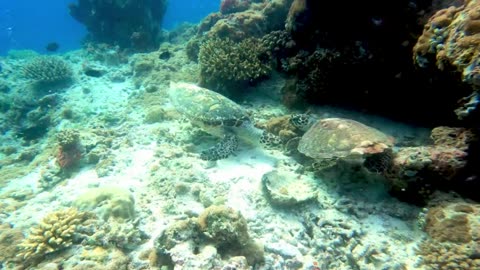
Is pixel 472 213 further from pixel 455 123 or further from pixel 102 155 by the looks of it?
pixel 102 155

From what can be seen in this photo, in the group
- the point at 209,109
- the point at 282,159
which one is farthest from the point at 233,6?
the point at 282,159

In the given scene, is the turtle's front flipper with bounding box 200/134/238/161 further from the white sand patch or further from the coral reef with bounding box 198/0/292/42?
the coral reef with bounding box 198/0/292/42

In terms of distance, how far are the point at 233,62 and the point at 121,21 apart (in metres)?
12.6

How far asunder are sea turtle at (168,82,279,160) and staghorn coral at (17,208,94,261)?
2.56 metres

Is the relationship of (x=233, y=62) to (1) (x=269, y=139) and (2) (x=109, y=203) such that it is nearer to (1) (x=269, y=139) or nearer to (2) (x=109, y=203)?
(1) (x=269, y=139)

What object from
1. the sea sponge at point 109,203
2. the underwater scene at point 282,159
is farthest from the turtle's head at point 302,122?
the sea sponge at point 109,203

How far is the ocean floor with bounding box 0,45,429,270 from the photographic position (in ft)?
13.0

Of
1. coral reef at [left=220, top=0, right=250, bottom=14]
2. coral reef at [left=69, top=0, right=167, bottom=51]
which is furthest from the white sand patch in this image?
coral reef at [left=69, top=0, right=167, bottom=51]

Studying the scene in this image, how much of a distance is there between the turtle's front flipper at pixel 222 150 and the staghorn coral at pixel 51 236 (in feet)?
8.20

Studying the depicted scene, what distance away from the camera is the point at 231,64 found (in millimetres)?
7828

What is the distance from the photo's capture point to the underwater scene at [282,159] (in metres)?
3.85

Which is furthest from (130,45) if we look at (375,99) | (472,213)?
(472,213)

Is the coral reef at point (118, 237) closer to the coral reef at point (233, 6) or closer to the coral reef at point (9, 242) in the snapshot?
the coral reef at point (9, 242)

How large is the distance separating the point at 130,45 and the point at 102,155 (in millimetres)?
12223
